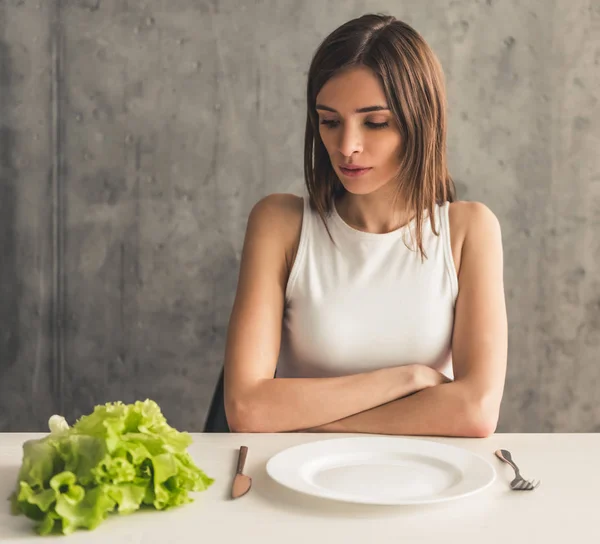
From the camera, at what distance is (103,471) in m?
0.92

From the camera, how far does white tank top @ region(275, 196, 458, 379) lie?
5.90 ft

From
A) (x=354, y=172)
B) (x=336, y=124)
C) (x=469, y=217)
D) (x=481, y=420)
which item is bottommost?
(x=481, y=420)

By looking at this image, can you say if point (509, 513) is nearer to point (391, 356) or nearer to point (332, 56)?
point (391, 356)

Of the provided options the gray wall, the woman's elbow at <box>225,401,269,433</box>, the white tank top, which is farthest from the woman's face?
the gray wall

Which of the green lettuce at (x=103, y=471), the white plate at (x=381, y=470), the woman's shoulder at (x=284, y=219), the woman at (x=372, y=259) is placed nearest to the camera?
the green lettuce at (x=103, y=471)

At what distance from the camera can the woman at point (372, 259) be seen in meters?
1.64

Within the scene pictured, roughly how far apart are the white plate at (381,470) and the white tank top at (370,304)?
57 centimetres

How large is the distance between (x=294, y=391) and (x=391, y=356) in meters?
0.36

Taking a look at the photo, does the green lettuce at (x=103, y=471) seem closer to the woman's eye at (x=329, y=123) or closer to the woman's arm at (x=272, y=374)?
the woman's arm at (x=272, y=374)

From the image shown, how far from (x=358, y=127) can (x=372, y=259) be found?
325 millimetres

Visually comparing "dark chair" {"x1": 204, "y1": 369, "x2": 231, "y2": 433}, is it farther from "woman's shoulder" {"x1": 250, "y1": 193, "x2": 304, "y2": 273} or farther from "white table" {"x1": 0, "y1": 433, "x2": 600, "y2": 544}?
"white table" {"x1": 0, "y1": 433, "x2": 600, "y2": 544}

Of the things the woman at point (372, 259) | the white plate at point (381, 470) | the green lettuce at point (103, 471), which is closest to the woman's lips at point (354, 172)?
the woman at point (372, 259)

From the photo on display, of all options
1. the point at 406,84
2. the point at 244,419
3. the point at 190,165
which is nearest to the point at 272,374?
the point at 244,419

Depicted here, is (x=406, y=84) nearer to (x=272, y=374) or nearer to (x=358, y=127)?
(x=358, y=127)
